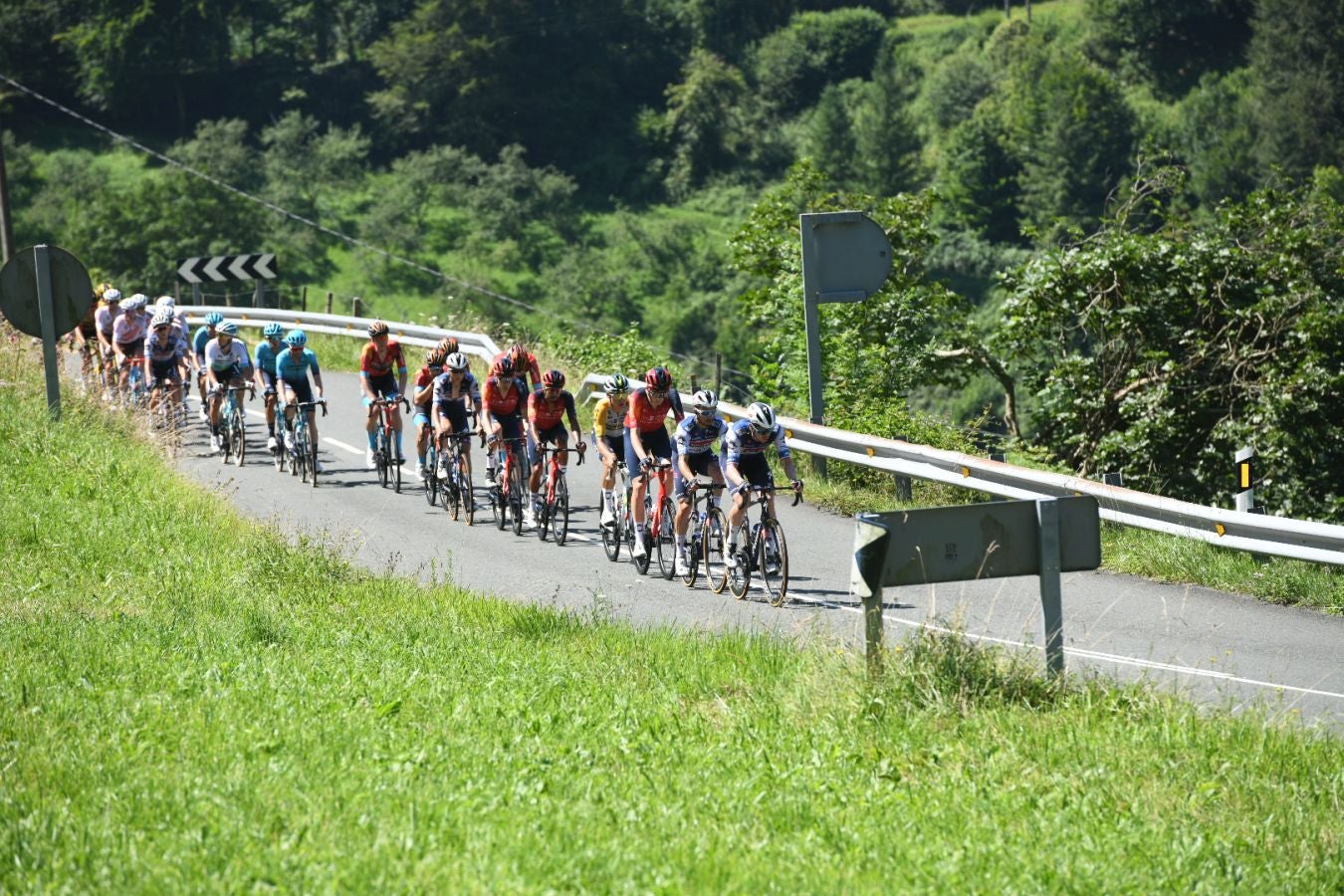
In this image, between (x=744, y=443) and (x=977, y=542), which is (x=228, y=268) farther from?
(x=977, y=542)

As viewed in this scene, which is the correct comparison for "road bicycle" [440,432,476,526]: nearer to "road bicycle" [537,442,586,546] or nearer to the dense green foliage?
"road bicycle" [537,442,586,546]

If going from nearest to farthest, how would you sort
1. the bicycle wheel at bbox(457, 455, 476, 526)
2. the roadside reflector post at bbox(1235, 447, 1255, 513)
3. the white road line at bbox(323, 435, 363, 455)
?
the roadside reflector post at bbox(1235, 447, 1255, 513) → the bicycle wheel at bbox(457, 455, 476, 526) → the white road line at bbox(323, 435, 363, 455)

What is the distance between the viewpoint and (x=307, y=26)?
98.8 metres

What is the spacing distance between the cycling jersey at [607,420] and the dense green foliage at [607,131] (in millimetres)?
43744

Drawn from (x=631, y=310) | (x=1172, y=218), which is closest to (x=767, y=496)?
(x=1172, y=218)

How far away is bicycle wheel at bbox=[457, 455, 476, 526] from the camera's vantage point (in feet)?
57.7

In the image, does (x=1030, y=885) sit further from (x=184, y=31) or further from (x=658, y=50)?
(x=658, y=50)

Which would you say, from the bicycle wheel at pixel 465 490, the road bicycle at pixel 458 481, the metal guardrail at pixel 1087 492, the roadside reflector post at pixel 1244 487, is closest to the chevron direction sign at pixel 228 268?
the metal guardrail at pixel 1087 492

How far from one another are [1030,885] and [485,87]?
91.0 metres

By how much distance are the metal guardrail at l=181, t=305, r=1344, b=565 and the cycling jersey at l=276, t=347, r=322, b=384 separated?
501cm

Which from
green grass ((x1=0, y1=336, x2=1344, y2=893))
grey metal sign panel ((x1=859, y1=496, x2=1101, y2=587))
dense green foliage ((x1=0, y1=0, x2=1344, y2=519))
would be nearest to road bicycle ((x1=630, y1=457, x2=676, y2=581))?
green grass ((x1=0, y1=336, x2=1344, y2=893))

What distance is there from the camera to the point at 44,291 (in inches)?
670

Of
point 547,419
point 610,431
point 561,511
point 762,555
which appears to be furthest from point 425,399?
point 762,555

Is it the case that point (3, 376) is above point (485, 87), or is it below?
below
